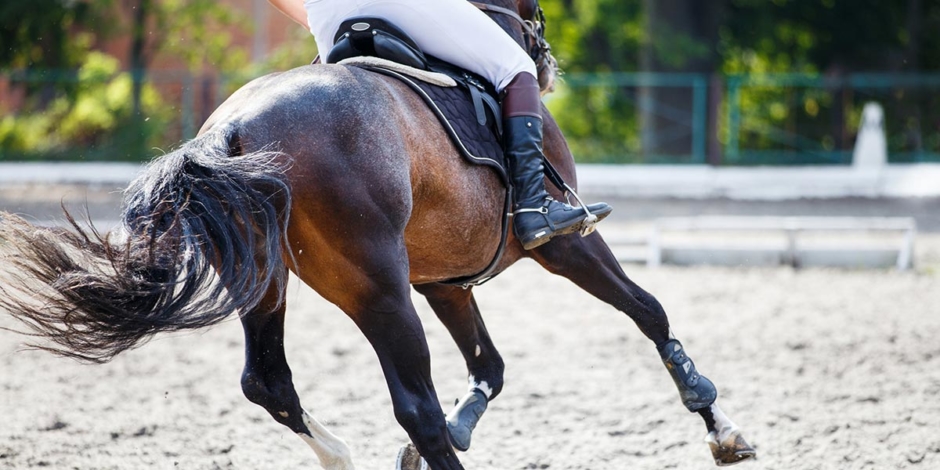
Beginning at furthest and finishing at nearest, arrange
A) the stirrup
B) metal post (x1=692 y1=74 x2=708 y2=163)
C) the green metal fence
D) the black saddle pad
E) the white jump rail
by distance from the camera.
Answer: the green metal fence, metal post (x1=692 y1=74 x2=708 y2=163), the white jump rail, the stirrup, the black saddle pad

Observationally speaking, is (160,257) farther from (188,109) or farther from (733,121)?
(733,121)

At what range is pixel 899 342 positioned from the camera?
22.9 feet

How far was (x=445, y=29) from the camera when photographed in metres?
3.84

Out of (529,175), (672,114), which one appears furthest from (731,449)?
(672,114)

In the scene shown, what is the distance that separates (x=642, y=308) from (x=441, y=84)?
4.48 feet

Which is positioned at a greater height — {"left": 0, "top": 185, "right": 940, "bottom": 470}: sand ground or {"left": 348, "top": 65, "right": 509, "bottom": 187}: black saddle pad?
{"left": 348, "top": 65, "right": 509, "bottom": 187}: black saddle pad

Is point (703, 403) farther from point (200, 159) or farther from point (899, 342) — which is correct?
point (899, 342)

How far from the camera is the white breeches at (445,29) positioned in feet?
12.5

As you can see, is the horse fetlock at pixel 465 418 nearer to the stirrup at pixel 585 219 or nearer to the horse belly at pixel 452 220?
the horse belly at pixel 452 220

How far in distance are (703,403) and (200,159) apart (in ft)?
8.00

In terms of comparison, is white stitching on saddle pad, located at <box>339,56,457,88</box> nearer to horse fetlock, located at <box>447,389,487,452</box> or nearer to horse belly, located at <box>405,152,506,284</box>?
horse belly, located at <box>405,152,506,284</box>

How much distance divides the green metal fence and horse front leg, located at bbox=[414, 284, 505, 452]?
47.0 ft

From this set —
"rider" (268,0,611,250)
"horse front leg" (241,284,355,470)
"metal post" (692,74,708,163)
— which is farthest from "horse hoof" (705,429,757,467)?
"metal post" (692,74,708,163)

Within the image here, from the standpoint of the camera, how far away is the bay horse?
2941 millimetres
